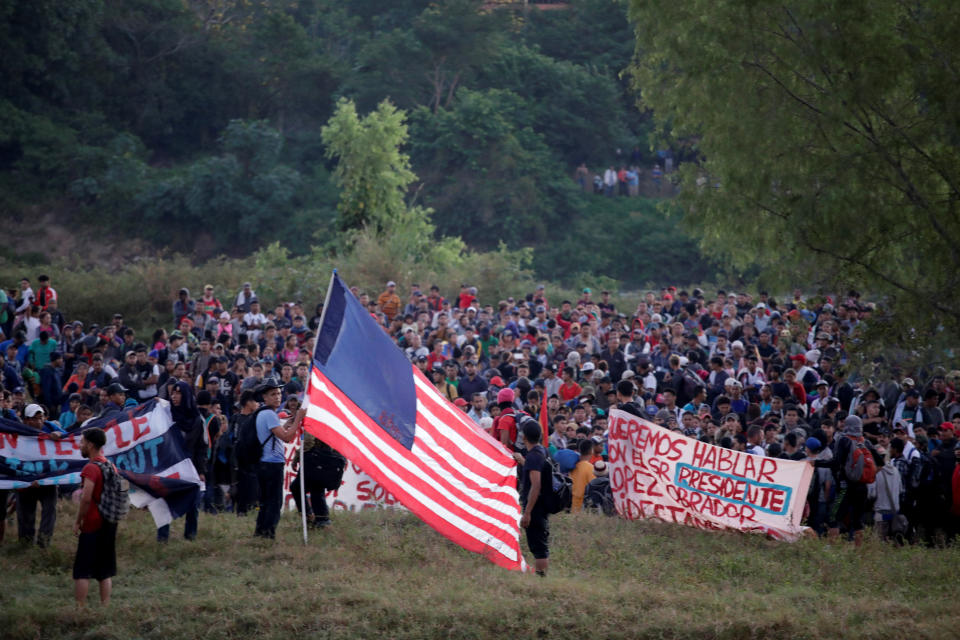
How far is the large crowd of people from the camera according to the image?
486 inches

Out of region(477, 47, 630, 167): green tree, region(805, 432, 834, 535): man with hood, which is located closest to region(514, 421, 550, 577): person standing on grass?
region(805, 432, 834, 535): man with hood

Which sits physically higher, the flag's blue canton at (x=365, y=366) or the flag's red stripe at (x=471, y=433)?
the flag's blue canton at (x=365, y=366)

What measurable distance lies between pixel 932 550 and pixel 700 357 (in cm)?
720

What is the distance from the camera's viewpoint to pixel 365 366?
10125 mm

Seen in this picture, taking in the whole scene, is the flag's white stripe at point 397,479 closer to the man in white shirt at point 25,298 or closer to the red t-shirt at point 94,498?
the red t-shirt at point 94,498

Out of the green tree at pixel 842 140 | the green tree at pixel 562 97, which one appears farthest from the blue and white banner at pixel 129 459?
the green tree at pixel 562 97

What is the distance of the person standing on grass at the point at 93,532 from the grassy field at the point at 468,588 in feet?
0.78

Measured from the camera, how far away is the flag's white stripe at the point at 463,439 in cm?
1026

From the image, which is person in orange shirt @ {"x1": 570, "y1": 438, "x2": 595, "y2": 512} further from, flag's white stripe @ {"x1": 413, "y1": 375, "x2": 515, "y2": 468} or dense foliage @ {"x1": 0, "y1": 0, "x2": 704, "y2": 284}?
dense foliage @ {"x1": 0, "y1": 0, "x2": 704, "y2": 284}

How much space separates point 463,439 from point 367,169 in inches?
984

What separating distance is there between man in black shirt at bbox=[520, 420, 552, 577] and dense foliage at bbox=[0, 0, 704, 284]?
1396 inches

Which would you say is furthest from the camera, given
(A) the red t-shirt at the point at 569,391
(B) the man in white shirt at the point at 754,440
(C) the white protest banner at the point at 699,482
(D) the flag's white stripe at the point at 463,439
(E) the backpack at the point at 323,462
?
(A) the red t-shirt at the point at 569,391

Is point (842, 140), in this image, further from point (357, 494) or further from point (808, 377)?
point (357, 494)

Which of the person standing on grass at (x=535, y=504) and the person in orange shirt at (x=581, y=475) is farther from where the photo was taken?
the person in orange shirt at (x=581, y=475)
